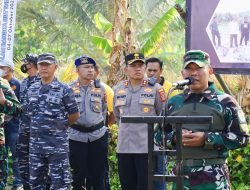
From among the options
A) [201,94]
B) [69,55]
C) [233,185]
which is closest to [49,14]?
[69,55]

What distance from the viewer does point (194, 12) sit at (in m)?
7.18

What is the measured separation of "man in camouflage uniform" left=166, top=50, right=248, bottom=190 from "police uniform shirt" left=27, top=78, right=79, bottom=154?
2574 mm

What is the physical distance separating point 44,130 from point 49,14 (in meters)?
18.6

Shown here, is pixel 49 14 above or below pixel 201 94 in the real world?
above

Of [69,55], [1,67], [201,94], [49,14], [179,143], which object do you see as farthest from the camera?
[69,55]

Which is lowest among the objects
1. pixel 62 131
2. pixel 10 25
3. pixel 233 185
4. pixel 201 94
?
pixel 233 185

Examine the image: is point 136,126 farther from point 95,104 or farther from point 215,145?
point 215,145

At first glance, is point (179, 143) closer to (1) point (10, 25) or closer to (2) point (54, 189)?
(2) point (54, 189)

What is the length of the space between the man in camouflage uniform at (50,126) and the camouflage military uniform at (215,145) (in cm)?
260

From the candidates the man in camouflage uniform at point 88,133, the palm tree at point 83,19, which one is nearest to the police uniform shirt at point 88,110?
the man in camouflage uniform at point 88,133

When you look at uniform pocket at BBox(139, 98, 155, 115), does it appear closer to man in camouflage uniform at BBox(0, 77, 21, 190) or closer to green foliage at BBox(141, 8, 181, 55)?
man in camouflage uniform at BBox(0, 77, 21, 190)

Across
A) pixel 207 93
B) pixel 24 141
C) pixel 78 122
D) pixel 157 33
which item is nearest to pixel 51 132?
pixel 78 122

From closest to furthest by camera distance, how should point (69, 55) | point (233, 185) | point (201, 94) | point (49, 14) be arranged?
point (201, 94)
point (233, 185)
point (49, 14)
point (69, 55)

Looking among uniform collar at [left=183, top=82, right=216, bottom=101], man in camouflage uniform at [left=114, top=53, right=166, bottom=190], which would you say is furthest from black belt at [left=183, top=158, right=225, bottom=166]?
man in camouflage uniform at [left=114, top=53, right=166, bottom=190]
